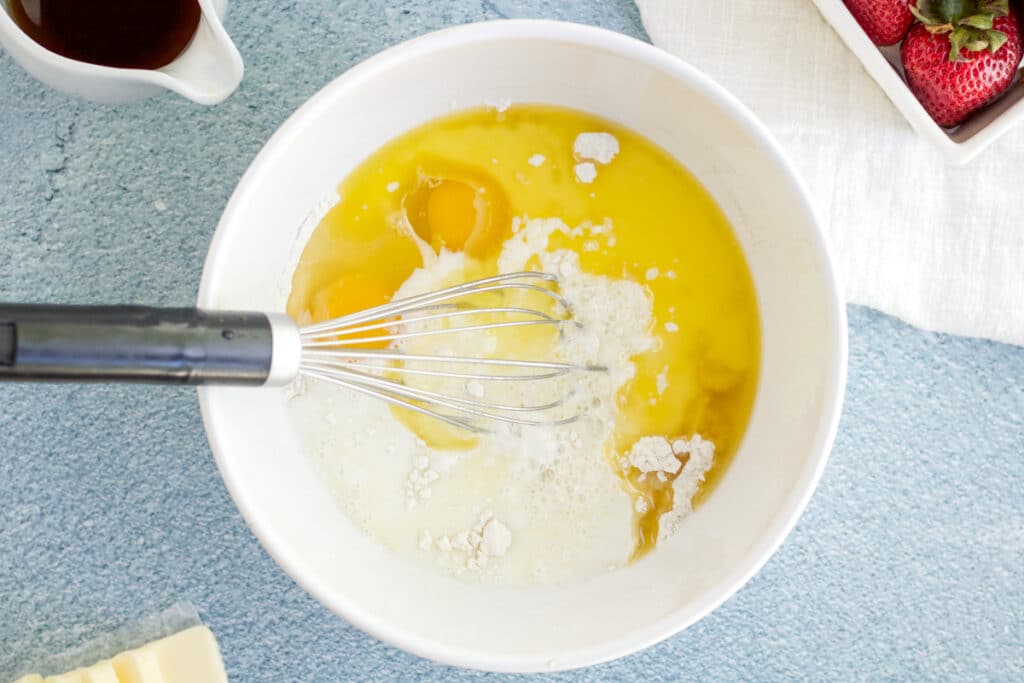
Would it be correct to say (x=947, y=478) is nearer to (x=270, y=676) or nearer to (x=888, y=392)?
(x=888, y=392)

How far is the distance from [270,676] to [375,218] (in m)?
0.36

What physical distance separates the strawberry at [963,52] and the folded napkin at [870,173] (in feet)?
0.17

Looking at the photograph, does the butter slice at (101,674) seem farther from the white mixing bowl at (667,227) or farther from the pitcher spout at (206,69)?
the pitcher spout at (206,69)

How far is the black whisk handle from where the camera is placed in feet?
1.68

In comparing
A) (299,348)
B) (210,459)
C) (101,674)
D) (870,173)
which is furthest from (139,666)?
(870,173)

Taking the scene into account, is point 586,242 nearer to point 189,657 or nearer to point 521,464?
point 521,464

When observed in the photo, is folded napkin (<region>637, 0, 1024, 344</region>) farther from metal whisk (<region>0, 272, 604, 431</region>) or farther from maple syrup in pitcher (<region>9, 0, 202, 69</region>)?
maple syrup in pitcher (<region>9, 0, 202, 69</region>)

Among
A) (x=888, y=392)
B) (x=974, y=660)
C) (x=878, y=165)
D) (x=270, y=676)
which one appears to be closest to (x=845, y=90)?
(x=878, y=165)

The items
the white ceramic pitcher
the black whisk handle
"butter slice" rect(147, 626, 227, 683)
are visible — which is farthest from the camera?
"butter slice" rect(147, 626, 227, 683)

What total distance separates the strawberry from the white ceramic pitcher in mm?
464

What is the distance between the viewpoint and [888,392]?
795mm

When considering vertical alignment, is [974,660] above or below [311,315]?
below

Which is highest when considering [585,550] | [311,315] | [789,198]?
[789,198]

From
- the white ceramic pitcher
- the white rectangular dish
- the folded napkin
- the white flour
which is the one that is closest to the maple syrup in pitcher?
the white ceramic pitcher
